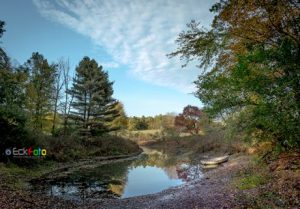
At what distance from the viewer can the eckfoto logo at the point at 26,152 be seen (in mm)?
21797

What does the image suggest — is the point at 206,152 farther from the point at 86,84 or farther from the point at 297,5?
the point at 297,5

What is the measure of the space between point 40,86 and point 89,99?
22.8 feet

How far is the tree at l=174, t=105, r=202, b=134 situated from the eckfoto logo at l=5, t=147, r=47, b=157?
150 feet

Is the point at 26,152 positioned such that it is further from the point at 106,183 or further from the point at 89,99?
the point at 89,99

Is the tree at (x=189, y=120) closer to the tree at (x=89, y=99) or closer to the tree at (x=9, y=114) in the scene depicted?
the tree at (x=89, y=99)

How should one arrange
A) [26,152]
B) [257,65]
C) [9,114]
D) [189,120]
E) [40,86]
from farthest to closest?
1. [189,120]
2. [40,86]
3. [26,152]
4. [9,114]
5. [257,65]

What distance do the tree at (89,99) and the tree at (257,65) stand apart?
27335 mm

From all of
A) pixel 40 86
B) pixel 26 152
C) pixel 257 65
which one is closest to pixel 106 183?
pixel 26 152

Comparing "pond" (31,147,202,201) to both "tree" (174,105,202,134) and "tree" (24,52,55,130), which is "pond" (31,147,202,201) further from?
"tree" (174,105,202,134)

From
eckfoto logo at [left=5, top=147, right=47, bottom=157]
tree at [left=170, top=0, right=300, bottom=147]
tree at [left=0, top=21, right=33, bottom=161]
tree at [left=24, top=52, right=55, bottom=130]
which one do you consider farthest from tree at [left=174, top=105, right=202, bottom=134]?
tree at [left=170, top=0, right=300, bottom=147]

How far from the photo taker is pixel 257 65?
28.3 feet

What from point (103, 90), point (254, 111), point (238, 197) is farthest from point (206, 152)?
point (254, 111)

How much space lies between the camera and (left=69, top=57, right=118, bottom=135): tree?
38875 mm

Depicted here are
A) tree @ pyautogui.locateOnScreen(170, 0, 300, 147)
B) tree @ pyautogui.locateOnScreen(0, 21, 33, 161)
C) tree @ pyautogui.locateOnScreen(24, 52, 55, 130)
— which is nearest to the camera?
tree @ pyautogui.locateOnScreen(170, 0, 300, 147)
